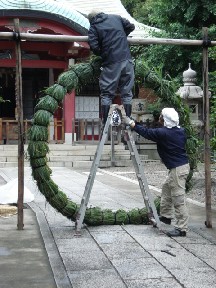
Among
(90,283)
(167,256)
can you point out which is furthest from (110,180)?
(90,283)

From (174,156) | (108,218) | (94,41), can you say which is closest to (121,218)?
(108,218)

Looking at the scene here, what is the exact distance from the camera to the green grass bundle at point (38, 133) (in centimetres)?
754

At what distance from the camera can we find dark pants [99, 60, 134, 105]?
757 centimetres

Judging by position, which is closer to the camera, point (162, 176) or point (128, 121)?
point (128, 121)

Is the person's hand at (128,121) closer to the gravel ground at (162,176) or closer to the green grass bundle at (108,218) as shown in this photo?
the green grass bundle at (108,218)

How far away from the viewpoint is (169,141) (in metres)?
7.25

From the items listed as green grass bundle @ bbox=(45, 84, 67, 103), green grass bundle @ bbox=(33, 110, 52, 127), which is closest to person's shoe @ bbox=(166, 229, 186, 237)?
green grass bundle @ bbox=(33, 110, 52, 127)

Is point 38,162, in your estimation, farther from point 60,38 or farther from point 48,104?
point 60,38

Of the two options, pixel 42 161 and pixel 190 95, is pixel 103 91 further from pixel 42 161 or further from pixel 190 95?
pixel 190 95

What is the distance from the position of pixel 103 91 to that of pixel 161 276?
313cm

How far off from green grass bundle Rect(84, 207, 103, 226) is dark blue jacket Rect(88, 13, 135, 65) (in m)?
2.15

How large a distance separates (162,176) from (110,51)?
8.64 meters

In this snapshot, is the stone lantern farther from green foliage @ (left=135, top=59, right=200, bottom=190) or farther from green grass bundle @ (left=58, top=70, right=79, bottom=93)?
green grass bundle @ (left=58, top=70, right=79, bottom=93)

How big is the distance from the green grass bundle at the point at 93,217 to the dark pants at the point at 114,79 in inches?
62.8
